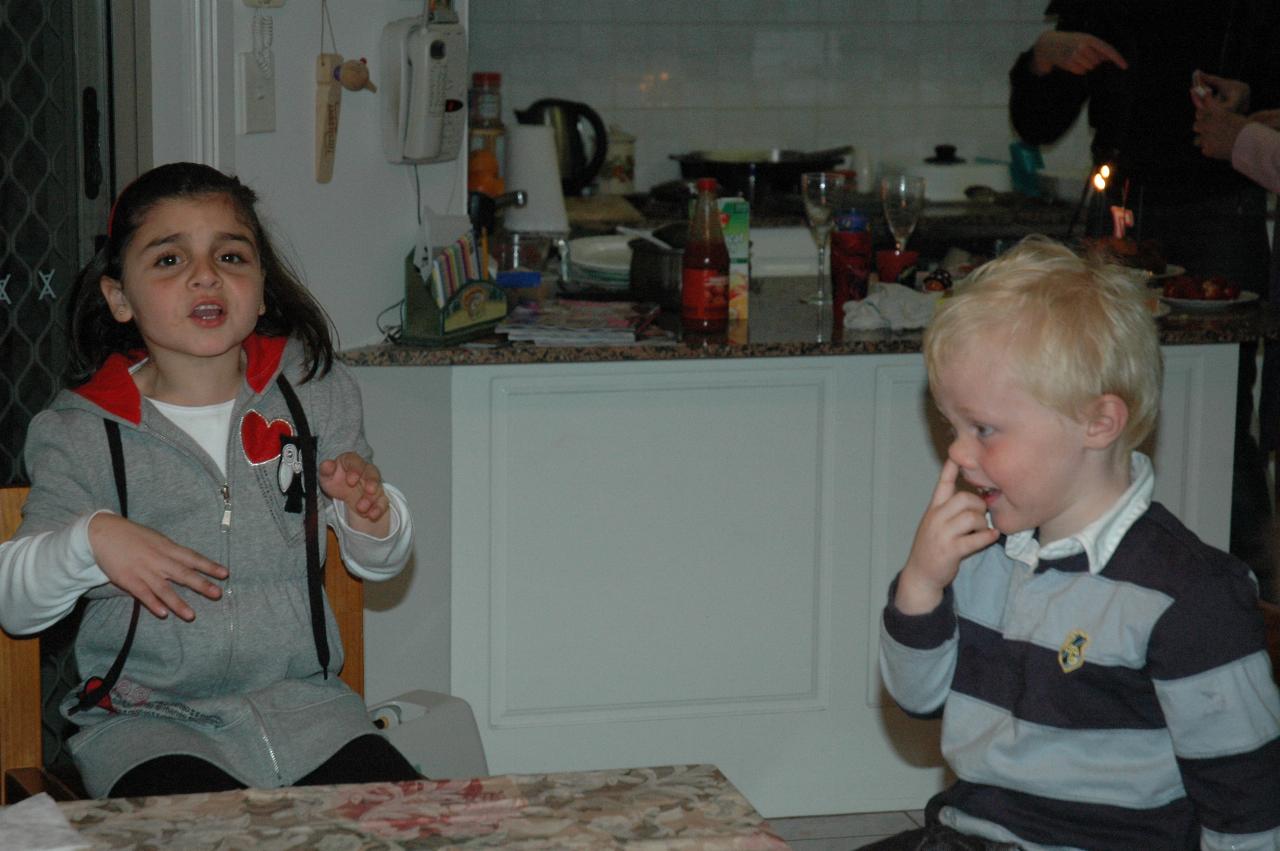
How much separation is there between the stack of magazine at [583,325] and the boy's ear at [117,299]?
0.97m

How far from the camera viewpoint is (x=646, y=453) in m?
2.83

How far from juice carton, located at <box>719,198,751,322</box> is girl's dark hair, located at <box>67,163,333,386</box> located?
1.11 metres

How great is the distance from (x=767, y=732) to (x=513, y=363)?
866 millimetres

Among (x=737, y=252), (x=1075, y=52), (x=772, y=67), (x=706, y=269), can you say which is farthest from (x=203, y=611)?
(x=772, y=67)

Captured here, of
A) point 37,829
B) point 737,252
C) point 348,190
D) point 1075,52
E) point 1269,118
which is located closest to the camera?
point 37,829

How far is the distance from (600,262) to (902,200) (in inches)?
27.4

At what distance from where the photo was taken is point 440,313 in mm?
2695

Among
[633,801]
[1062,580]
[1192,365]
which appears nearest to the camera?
[633,801]

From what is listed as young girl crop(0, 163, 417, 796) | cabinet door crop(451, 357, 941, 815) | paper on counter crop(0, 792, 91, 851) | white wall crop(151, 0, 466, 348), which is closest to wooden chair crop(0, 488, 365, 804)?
young girl crop(0, 163, 417, 796)

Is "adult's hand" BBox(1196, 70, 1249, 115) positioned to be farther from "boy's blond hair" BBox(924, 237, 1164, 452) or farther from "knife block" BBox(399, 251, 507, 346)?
"boy's blond hair" BBox(924, 237, 1164, 452)

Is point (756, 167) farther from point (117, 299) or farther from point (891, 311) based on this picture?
point (117, 299)

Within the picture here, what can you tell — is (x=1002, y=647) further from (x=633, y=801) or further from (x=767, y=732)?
(x=767, y=732)

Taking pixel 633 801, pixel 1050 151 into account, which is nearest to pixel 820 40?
pixel 1050 151

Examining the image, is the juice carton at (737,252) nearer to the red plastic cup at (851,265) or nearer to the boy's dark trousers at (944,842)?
the red plastic cup at (851,265)
